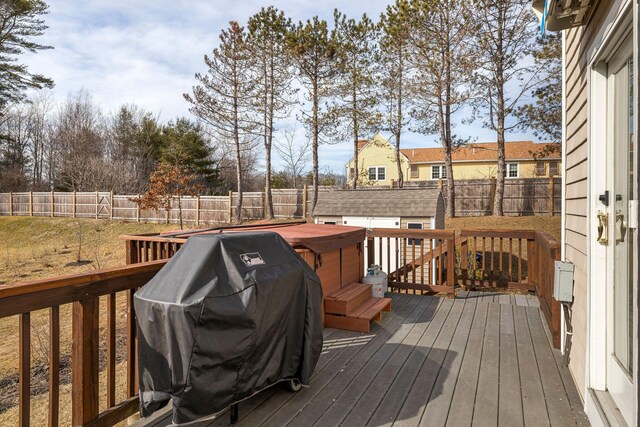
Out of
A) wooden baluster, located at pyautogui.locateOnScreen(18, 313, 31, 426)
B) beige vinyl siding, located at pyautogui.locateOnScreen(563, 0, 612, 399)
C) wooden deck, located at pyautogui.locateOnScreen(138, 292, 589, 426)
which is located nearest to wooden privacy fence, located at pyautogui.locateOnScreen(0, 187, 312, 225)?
wooden deck, located at pyautogui.locateOnScreen(138, 292, 589, 426)

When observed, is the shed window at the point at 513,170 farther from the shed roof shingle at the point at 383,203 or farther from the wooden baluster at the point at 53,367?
the wooden baluster at the point at 53,367

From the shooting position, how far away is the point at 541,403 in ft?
7.97

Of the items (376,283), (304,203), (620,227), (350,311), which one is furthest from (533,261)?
(304,203)

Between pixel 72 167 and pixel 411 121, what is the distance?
21.5m

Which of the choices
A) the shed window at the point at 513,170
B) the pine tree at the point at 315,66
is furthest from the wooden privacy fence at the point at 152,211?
the shed window at the point at 513,170

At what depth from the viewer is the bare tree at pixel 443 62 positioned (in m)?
12.6

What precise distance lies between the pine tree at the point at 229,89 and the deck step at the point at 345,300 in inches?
531

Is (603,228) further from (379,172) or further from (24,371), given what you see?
(379,172)

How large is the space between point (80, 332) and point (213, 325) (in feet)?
2.41

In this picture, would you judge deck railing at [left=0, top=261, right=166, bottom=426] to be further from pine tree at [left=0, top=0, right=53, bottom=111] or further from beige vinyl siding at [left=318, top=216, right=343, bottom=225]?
pine tree at [left=0, top=0, right=53, bottom=111]

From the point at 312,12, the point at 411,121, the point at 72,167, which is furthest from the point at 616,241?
the point at 72,167

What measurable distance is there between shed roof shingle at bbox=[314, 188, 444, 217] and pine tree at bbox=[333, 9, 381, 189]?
5511mm

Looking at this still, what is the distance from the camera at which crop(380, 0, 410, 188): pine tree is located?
13500mm

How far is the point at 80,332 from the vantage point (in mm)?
1940
